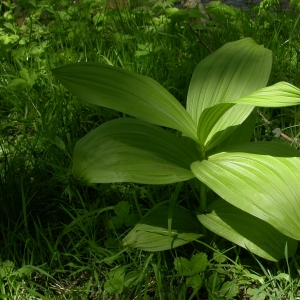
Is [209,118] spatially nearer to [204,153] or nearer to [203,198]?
[204,153]

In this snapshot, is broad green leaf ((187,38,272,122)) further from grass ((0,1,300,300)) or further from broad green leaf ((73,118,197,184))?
grass ((0,1,300,300))

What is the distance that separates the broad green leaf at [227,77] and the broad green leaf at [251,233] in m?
0.32

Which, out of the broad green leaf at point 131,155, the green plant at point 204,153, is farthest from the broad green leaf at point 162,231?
the broad green leaf at point 131,155

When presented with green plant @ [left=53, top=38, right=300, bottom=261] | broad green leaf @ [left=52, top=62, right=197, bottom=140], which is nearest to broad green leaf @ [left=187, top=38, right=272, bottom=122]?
green plant @ [left=53, top=38, right=300, bottom=261]

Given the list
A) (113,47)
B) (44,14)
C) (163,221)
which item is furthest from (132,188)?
(44,14)

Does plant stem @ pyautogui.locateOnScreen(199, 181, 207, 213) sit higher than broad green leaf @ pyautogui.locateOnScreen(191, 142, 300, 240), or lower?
lower

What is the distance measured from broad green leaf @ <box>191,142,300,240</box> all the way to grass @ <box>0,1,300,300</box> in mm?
263

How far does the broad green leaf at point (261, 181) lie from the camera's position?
1124 mm

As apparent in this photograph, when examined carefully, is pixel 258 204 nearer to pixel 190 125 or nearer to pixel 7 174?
pixel 190 125

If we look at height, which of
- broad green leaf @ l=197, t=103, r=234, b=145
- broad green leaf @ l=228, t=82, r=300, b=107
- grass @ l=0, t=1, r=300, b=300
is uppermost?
broad green leaf @ l=228, t=82, r=300, b=107

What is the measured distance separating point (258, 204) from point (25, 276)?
2.53ft

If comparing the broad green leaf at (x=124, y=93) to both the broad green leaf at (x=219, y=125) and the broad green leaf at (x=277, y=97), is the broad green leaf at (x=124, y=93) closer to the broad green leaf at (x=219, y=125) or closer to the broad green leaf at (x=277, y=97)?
the broad green leaf at (x=219, y=125)

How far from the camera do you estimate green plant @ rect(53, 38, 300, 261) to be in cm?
115

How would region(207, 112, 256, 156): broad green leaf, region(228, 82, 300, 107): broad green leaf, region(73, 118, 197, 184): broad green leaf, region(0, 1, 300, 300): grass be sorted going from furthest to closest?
region(207, 112, 256, 156): broad green leaf < region(0, 1, 300, 300): grass < region(73, 118, 197, 184): broad green leaf < region(228, 82, 300, 107): broad green leaf
